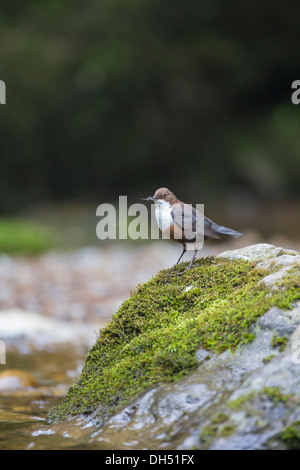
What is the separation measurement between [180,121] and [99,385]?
14.1m

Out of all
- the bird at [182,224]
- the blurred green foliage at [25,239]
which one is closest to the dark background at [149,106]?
the blurred green foliage at [25,239]

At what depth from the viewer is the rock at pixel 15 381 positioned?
5363 millimetres

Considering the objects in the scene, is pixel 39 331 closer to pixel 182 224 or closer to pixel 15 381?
pixel 15 381

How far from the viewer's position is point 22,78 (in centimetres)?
1616

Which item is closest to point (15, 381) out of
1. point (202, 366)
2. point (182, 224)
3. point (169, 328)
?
point (182, 224)

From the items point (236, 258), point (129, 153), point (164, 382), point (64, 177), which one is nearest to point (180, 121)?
point (129, 153)

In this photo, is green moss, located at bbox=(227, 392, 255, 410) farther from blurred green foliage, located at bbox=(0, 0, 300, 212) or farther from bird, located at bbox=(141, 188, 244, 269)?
blurred green foliage, located at bbox=(0, 0, 300, 212)

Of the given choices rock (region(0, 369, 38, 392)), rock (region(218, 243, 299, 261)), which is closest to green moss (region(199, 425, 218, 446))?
rock (region(218, 243, 299, 261))

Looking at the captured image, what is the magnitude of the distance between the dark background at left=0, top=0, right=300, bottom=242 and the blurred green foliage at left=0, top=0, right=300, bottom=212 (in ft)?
0.10

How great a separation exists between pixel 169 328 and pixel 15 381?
101 inches

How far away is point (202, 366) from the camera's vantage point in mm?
3064

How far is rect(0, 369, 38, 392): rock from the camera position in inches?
211
